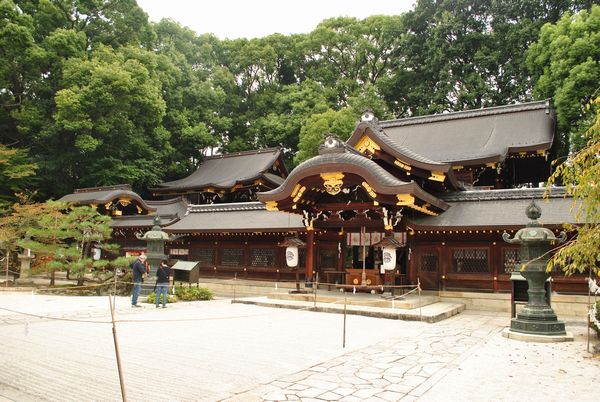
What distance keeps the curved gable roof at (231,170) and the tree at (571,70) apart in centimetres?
1875

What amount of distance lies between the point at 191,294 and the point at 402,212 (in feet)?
27.6

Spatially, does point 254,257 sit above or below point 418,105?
below

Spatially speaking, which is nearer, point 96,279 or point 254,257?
point 96,279

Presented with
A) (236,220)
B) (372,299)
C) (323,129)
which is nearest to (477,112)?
(323,129)

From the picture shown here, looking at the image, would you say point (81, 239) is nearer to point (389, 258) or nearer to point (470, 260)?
point (389, 258)

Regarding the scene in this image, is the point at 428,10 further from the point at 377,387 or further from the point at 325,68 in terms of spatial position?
the point at 377,387

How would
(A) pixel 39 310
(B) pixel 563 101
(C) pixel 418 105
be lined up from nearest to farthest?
(A) pixel 39 310 < (B) pixel 563 101 < (C) pixel 418 105

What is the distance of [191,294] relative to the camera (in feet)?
55.3

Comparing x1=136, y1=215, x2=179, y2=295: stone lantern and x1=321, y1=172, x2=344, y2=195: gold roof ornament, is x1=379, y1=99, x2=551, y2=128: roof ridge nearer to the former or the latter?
x1=321, y1=172, x2=344, y2=195: gold roof ornament

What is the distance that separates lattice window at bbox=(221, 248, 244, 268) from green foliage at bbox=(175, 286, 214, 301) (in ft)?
15.0

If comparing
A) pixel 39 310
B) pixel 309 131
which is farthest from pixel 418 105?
pixel 39 310

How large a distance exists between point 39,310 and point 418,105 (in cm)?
3431

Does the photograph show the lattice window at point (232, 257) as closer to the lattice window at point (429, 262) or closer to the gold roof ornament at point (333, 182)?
the gold roof ornament at point (333, 182)

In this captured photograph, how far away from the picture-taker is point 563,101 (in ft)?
80.3
